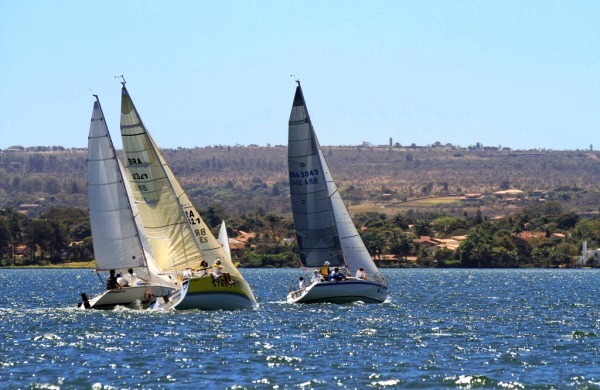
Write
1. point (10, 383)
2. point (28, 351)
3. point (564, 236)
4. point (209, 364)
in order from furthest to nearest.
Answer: point (564, 236) → point (28, 351) → point (209, 364) → point (10, 383)

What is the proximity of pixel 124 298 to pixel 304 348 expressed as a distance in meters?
16.5

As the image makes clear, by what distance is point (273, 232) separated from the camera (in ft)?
589

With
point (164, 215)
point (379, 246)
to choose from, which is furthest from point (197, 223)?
point (379, 246)

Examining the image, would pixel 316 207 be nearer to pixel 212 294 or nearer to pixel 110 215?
pixel 110 215

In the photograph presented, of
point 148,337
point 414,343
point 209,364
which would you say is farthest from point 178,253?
point 209,364

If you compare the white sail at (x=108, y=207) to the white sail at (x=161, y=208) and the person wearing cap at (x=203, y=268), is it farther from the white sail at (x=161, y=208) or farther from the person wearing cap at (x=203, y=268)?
the person wearing cap at (x=203, y=268)

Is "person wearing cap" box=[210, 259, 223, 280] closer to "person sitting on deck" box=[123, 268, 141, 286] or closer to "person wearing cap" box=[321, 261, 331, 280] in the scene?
"person sitting on deck" box=[123, 268, 141, 286]

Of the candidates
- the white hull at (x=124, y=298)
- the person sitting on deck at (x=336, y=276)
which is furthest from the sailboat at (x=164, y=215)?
the person sitting on deck at (x=336, y=276)

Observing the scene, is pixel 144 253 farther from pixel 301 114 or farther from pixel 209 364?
pixel 209 364

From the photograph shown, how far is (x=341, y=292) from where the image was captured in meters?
56.9

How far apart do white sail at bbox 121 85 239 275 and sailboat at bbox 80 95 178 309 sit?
75 cm

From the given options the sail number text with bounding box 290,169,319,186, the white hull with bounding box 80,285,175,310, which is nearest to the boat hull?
the white hull with bounding box 80,285,175,310

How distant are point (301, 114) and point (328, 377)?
27843 mm

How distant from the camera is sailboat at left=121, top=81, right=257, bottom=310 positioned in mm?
53938
